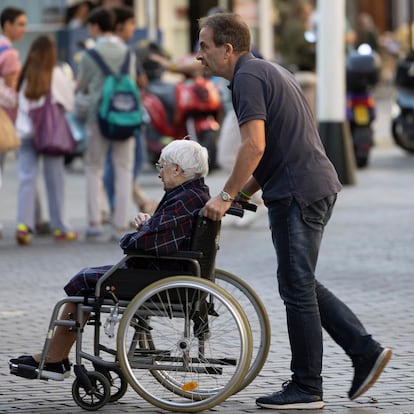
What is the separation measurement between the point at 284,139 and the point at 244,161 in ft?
0.76

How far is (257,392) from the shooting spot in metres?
6.34

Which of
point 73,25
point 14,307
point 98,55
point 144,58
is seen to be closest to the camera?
point 14,307

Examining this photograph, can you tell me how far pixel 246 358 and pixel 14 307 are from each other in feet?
10.7

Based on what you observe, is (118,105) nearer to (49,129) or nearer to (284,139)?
(49,129)

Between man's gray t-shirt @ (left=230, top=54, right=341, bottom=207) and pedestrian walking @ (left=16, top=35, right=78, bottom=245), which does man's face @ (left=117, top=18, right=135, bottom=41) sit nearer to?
pedestrian walking @ (left=16, top=35, right=78, bottom=245)

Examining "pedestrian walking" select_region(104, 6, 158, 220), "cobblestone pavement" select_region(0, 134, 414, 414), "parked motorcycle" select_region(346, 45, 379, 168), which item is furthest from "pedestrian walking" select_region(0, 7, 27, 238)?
"parked motorcycle" select_region(346, 45, 379, 168)

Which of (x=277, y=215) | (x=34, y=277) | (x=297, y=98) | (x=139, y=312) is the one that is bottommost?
(x=34, y=277)

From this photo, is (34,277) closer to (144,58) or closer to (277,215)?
(277,215)

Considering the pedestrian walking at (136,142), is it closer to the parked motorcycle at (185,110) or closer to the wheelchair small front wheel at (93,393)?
the parked motorcycle at (185,110)

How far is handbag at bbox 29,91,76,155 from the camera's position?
460 inches

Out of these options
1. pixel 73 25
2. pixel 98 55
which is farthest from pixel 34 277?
pixel 73 25

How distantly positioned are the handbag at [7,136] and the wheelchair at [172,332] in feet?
17.3

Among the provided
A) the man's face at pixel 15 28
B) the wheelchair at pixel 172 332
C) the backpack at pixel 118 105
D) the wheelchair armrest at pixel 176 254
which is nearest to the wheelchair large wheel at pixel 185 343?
the wheelchair at pixel 172 332

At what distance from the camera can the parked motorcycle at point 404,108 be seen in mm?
19312
